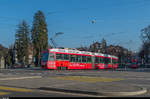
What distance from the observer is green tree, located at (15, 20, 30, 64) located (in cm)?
7894

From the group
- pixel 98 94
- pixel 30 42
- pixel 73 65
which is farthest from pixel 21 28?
pixel 98 94

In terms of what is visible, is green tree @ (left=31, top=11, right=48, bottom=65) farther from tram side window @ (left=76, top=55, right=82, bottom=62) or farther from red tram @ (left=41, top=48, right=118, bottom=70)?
tram side window @ (left=76, top=55, right=82, bottom=62)

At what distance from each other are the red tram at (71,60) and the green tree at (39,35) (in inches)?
1342

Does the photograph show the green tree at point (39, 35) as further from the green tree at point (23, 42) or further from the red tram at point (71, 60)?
the red tram at point (71, 60)

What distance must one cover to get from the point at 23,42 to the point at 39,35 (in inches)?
270

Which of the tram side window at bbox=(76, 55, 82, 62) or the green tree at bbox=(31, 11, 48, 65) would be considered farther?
the green tree at bbox=(31, 11, 48, 65)

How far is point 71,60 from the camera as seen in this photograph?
3734 centimetres

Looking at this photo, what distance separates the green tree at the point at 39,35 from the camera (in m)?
76.6

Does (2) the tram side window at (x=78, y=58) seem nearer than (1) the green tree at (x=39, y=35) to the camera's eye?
Yes

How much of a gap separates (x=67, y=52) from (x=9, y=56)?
5117 centimetres

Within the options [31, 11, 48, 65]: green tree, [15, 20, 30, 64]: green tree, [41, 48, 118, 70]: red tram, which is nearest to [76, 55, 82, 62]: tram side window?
[41, 48, 118, 70]: red tram

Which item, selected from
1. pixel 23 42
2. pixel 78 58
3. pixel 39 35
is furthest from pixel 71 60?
pixel 23 42

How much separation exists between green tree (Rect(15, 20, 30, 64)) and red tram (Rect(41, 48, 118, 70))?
39135mm

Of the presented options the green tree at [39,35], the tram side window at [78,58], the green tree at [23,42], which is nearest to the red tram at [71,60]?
the tram side window at [78,58]
